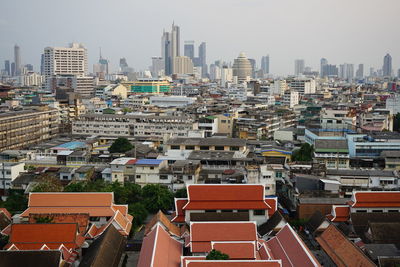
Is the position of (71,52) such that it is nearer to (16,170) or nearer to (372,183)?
(16,170)

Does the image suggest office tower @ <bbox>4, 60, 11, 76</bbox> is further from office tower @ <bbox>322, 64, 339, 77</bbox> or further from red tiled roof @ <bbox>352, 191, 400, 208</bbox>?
red tiled roof @ <bbox>352, 191, 400, 208</bbox>

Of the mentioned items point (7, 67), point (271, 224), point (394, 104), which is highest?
point (7, 67)

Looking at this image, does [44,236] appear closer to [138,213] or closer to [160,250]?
[160,250]

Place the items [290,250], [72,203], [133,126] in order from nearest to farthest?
[290,250] < [72,203] < [133,126]

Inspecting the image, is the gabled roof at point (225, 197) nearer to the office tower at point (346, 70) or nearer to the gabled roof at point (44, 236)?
the gabled roof at point (44, 236)

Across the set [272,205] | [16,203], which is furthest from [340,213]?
[16,203]

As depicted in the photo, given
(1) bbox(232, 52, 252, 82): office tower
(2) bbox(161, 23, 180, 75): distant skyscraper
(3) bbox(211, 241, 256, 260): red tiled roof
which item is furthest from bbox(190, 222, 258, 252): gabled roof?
(2) bbox(161, 23, 180, 75): distant skyscraper

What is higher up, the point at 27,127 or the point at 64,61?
the point at 64,61
